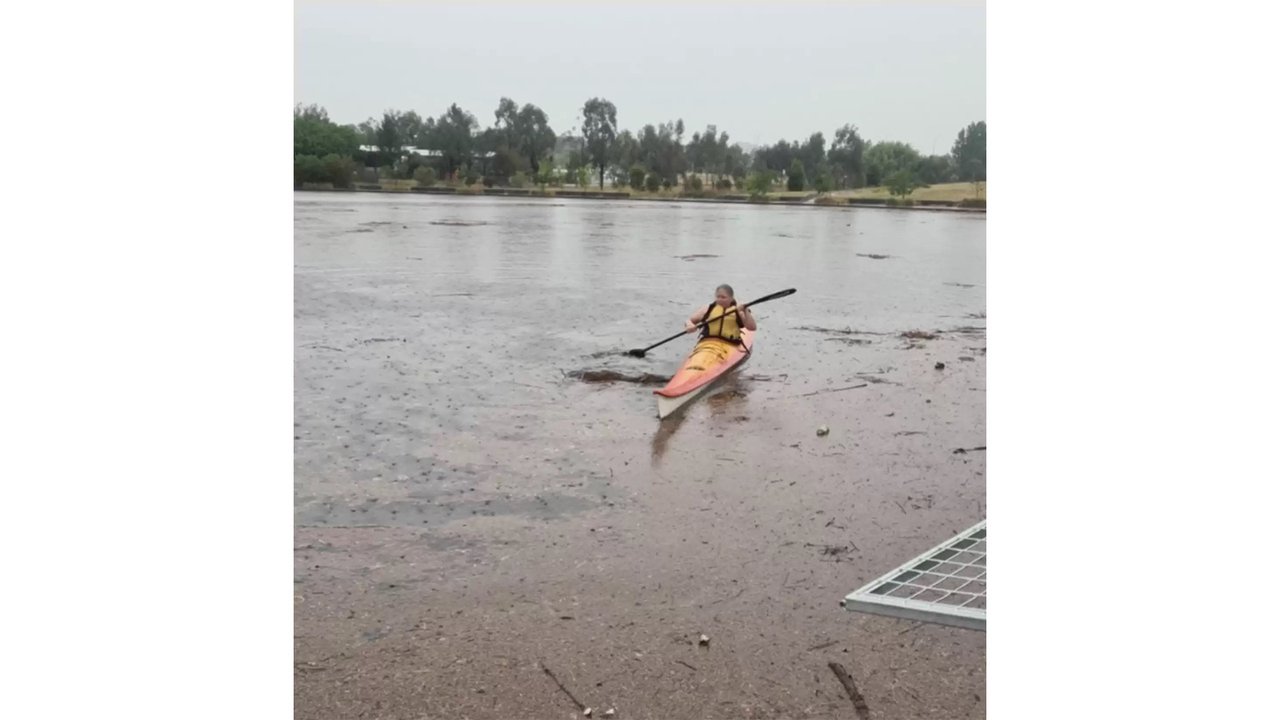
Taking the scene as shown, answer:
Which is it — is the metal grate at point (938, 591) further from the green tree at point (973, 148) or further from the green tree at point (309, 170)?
the green tree at point (309, 170)

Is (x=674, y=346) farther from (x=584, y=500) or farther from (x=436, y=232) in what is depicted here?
(x=436, y=232)

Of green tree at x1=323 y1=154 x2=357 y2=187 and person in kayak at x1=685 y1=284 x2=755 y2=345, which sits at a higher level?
green tree at x1=323 y1=154 x2=357 y2=187

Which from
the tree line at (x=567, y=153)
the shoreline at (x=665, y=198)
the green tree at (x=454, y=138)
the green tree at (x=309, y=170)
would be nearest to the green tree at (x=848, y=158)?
the tree line at (x=567, y=153)

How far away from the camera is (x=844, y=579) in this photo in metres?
2.46

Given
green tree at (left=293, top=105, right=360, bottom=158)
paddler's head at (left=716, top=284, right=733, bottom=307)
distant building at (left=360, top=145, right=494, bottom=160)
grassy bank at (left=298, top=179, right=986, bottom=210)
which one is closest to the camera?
green tree at (left=293, top=105, right=360, bottom=158)

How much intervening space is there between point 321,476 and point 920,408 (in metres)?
2.33

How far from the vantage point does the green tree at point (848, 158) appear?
174 inches

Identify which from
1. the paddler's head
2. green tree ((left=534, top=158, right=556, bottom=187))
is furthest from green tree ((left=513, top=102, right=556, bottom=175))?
the paddler's head

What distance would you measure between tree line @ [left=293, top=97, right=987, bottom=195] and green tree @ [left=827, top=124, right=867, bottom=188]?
0.05ft

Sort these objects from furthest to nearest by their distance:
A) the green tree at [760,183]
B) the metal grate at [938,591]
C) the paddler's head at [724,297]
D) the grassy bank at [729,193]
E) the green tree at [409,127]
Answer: the green tree at [760,183], the grassy bank at [729,193], the paddler's head at [724,297], the green tree at [409,127], the metal grate at [938,591]

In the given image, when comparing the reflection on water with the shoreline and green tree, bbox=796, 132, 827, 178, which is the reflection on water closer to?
the shoreline

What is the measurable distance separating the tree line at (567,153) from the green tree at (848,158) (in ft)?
0.05

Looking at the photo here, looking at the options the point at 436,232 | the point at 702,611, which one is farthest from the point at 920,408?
the point at 436,232

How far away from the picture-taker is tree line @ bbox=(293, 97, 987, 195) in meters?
3.21
